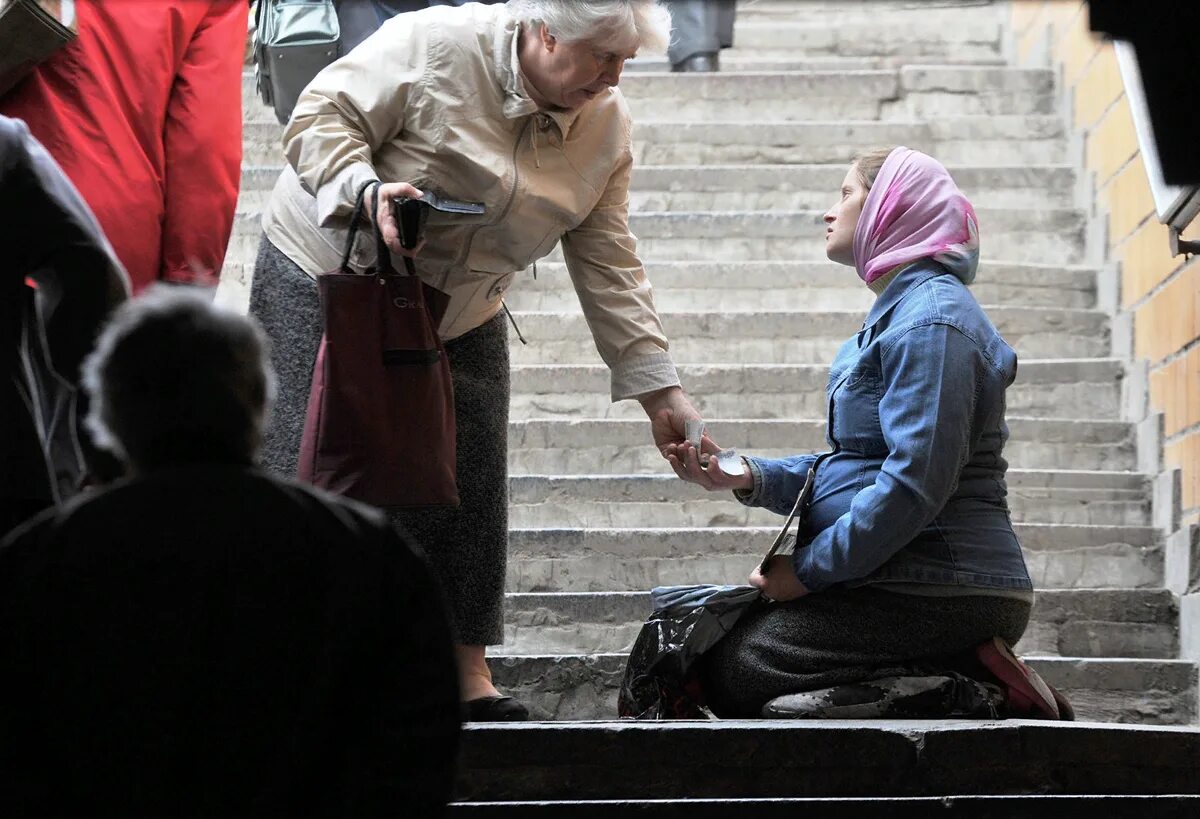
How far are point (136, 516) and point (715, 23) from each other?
577cm

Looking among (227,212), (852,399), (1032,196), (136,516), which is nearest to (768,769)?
(852,399)

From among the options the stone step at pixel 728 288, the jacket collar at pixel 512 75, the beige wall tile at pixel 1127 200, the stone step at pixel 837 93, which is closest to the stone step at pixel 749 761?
the jacket collar at pixel 512 75

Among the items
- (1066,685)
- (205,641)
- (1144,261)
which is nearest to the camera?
(205,641)

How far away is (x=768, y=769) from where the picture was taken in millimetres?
2811

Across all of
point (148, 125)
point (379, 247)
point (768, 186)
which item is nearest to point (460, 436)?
point (379, 247)

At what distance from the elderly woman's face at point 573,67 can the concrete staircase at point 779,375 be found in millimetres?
1191

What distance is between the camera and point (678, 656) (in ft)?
10.8

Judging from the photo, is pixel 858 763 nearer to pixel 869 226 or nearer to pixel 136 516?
pixel 869 226

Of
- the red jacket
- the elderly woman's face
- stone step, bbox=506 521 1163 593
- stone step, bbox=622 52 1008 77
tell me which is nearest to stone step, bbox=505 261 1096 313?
stone step, bbox=506 521 1163 593

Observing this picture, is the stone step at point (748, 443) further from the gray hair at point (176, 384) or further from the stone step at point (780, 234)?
the gray hair at point (176, 384)

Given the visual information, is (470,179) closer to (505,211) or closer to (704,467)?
(505,211)

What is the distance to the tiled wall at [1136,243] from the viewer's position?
458 cm

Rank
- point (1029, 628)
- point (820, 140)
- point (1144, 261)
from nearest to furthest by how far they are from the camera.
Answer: point (1029, 628) → point (1144, 261) → point (820, 140)

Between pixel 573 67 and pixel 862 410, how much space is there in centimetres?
83
